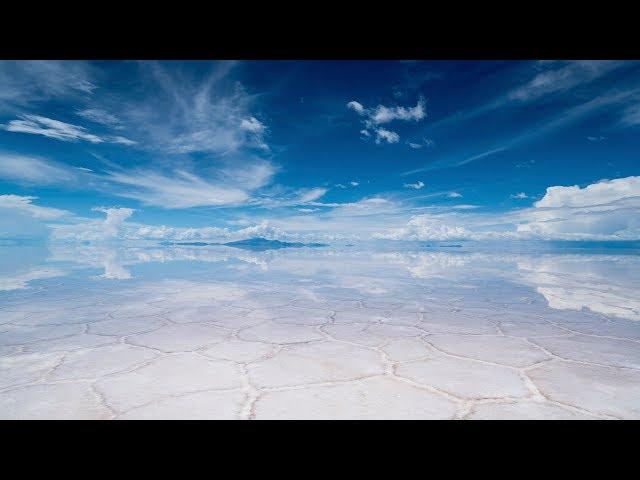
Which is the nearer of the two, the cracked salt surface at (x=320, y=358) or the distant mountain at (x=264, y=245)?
the cracked salt surface at (x=320, y=358)

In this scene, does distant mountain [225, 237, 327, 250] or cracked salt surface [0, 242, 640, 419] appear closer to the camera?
cracked salt surface [0, 242, 640, 419]

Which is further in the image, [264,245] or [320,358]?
[264,245]
